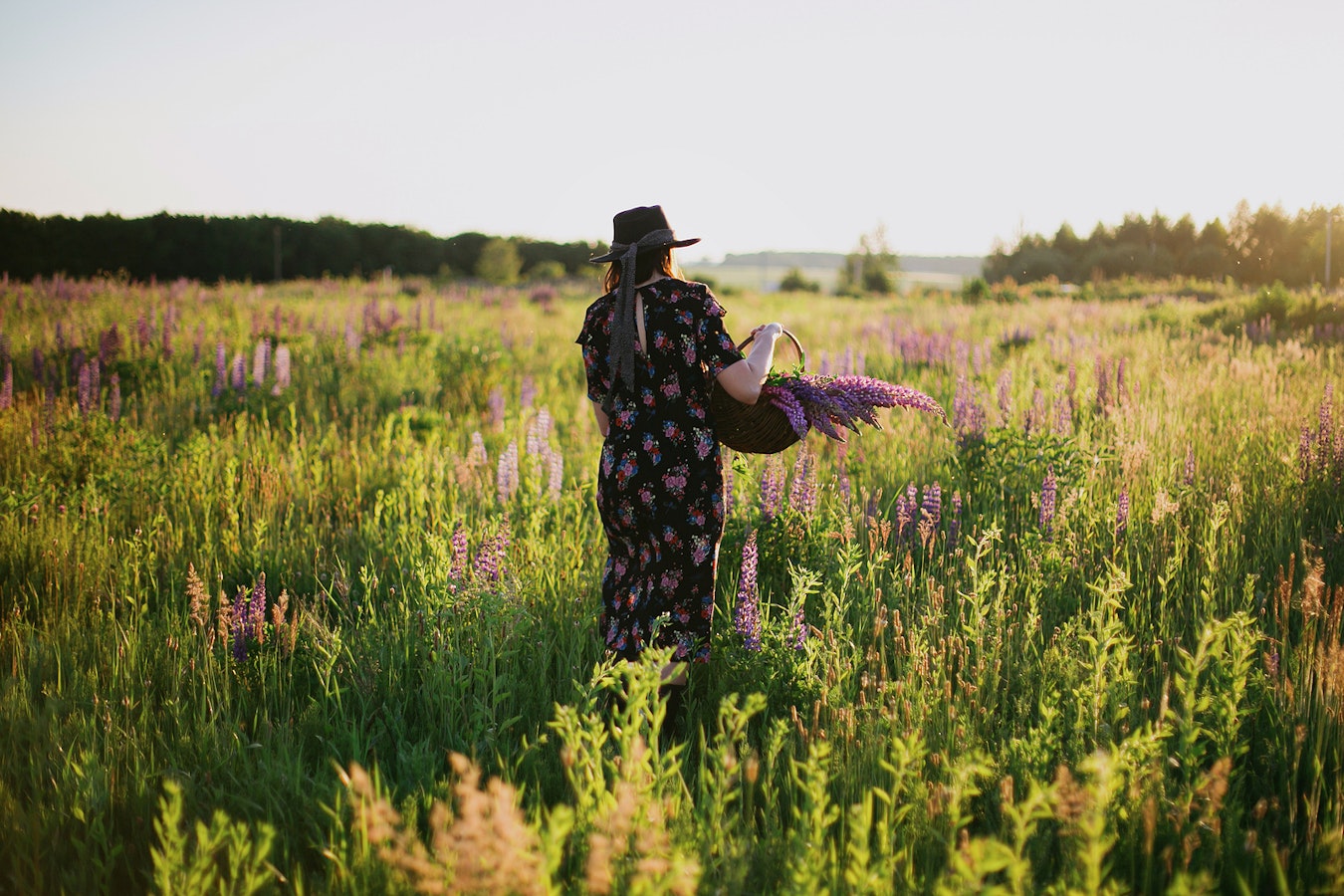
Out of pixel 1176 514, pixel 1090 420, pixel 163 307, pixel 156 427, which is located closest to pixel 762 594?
pixel 1176 514

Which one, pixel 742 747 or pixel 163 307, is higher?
pixel 163 307

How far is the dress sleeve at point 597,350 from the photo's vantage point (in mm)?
3068

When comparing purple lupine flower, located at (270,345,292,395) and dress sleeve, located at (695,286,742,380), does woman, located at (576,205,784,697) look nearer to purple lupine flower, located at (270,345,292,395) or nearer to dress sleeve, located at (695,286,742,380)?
dress sleeve, located at (695,286,742,380)

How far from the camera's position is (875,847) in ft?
7.02

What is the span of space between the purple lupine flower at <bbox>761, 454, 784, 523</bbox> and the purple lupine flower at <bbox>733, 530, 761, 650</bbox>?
0.99 metres

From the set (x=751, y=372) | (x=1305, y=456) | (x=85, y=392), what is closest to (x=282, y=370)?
(x=85, y=392)

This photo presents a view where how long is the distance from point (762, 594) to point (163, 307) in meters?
10.7

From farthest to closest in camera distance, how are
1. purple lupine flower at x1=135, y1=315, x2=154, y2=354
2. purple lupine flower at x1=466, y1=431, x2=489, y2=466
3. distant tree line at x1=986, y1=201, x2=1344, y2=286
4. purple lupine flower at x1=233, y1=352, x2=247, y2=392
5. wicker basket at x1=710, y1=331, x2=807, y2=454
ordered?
distant tree line at x1=986, y1=201, x2=1344, y2=286 → purple lupine flower at x1=135, y1=315, x2=154, y2=354 → purple lupine flower at x1=233, y1=352, x2=247, y2=392 → purple lupine flower at x1=466, y1=431, x2=489, y2=466 → wicker basket at x1=710, y1=331, x2=807, y2=454

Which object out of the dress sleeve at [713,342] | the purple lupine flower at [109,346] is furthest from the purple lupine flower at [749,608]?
the purple lupine flower at [109,346]

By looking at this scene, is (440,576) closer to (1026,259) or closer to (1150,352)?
(1150,352)

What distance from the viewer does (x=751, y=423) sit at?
2.95m

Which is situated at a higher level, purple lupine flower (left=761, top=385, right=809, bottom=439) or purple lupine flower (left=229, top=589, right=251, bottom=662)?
purple lupine flower (left=761, top=385, right=809, bottom=439)

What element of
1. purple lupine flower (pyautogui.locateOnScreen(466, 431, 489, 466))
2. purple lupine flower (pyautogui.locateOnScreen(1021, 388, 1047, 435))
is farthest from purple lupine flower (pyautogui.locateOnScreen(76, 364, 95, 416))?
purple lupine flower (pyautogui.locateOnScreen(1021, 388, 1047, 435))

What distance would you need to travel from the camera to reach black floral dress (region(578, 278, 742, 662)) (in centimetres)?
291
